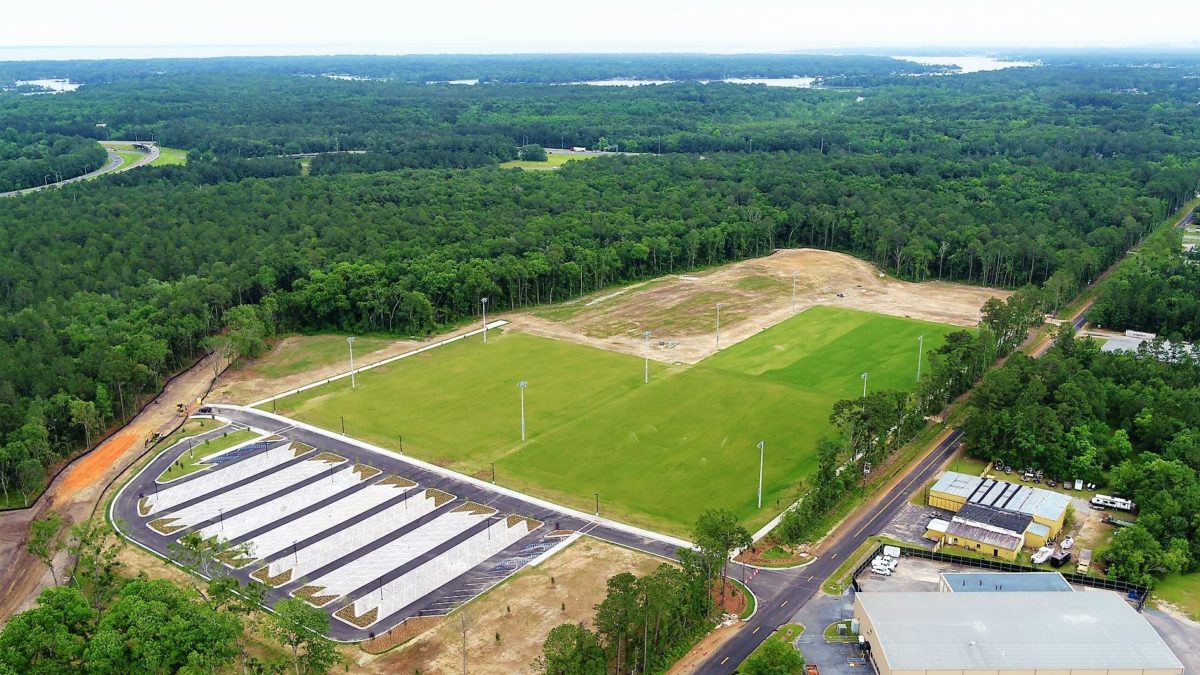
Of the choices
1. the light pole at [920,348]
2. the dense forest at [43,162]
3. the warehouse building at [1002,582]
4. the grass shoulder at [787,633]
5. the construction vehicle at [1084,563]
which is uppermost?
the dense forest at [43,162]

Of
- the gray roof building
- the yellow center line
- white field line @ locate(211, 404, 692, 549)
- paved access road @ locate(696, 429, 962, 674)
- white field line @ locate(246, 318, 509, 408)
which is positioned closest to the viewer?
paved access road @ locate(696, 429, 962, 674)

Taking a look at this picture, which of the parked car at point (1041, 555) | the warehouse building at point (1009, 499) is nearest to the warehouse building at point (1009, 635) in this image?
the parked car at point (1041, 555)

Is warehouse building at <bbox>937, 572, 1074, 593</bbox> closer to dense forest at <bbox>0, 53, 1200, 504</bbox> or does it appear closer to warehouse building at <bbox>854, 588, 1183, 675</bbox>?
warehouse building at <bbox>854, 588, 1183, 675</bbox>

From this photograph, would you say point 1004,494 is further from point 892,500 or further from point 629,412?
point 629,412

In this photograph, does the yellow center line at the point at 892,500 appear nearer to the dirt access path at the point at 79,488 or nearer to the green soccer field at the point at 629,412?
the green soccer field at the point at 629,412

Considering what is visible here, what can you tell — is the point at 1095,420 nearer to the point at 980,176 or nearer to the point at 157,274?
the point at 157,274

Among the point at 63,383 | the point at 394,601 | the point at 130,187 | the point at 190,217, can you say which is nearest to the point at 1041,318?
the point at 394,601

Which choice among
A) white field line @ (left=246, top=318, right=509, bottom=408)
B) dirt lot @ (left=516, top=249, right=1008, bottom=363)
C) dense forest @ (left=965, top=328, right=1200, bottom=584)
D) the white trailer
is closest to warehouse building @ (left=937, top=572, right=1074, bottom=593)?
dense forest @ (left=965, top=328, right=1200, bottom=584)

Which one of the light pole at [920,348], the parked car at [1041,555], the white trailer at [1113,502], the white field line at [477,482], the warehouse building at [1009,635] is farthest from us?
the light pole at [920,348]
